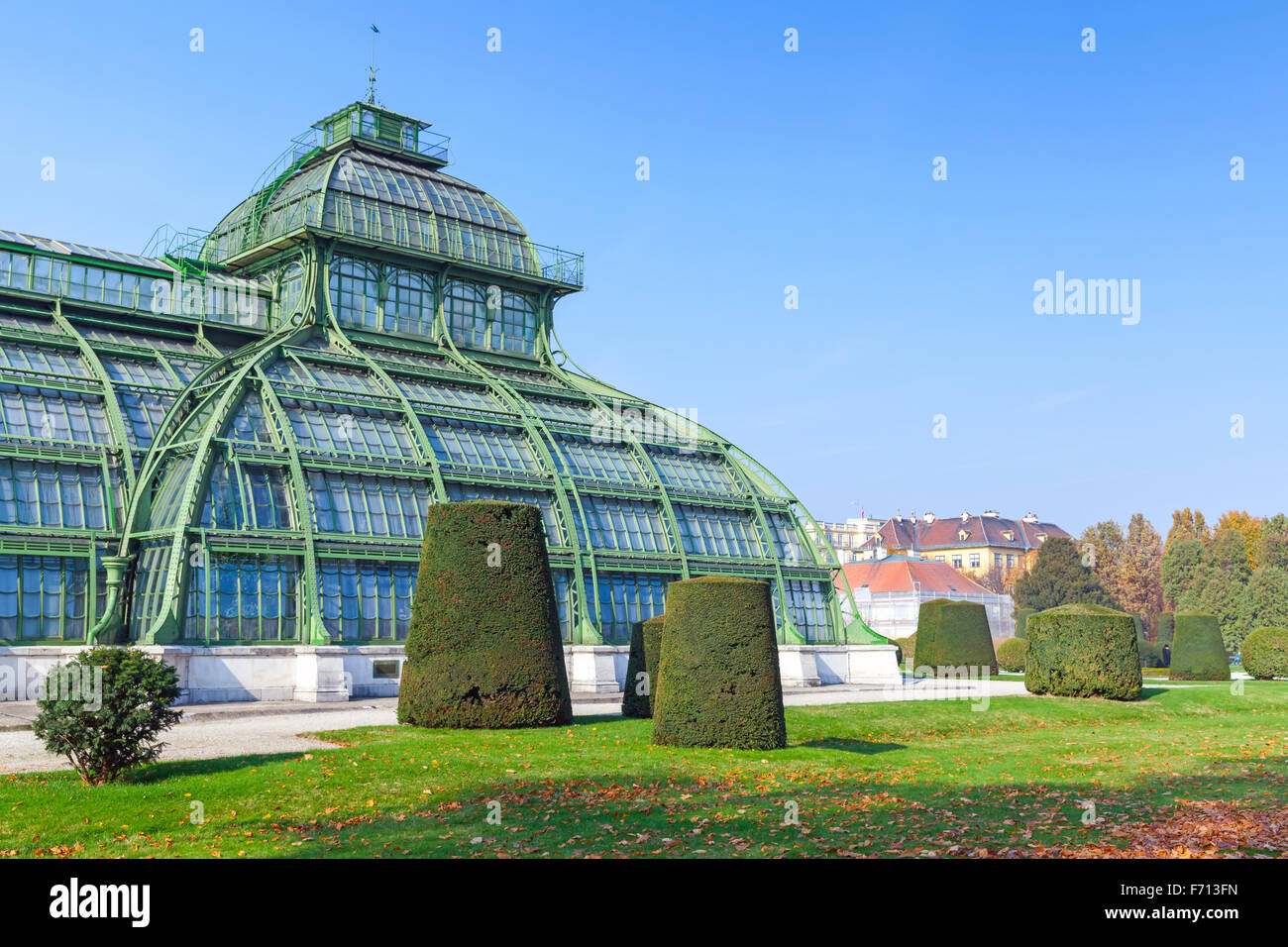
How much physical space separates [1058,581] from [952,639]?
60149 millimetres

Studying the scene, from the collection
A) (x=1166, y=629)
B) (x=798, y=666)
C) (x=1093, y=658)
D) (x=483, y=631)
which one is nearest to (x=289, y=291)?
(x=798, y=666)

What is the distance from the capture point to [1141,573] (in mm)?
129000

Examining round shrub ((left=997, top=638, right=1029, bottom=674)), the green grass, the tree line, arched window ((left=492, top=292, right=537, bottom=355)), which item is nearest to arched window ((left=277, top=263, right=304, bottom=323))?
arched window ((left=492, top=292, right=537, bottom=355))

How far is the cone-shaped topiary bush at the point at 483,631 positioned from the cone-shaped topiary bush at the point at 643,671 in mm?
3675

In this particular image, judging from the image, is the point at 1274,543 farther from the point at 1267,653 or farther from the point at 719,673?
the point at 719,673

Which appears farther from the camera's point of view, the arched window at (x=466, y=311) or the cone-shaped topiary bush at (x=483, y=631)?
the arched window at (x=466, y=311)

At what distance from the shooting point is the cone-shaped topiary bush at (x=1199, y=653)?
2416 inches

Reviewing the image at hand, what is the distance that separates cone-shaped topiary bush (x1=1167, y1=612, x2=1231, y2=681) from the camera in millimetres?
61375

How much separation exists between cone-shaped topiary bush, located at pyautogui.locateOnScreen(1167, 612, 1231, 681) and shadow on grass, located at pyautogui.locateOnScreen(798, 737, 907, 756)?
123ft

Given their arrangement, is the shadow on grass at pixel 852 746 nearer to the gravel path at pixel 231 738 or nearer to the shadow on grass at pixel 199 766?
the gravel path at pixel 231 738

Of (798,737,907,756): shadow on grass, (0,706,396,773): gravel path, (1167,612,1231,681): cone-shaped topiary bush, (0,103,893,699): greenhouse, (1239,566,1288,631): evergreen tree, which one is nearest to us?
(0,706,396,773): gravel path

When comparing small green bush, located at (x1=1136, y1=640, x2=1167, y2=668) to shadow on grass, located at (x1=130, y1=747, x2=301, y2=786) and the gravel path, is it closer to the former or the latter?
the gravel path

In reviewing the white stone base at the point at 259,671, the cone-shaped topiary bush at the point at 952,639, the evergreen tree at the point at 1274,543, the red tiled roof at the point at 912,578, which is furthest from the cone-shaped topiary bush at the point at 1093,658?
the red tiled roof at the point at 912,578
